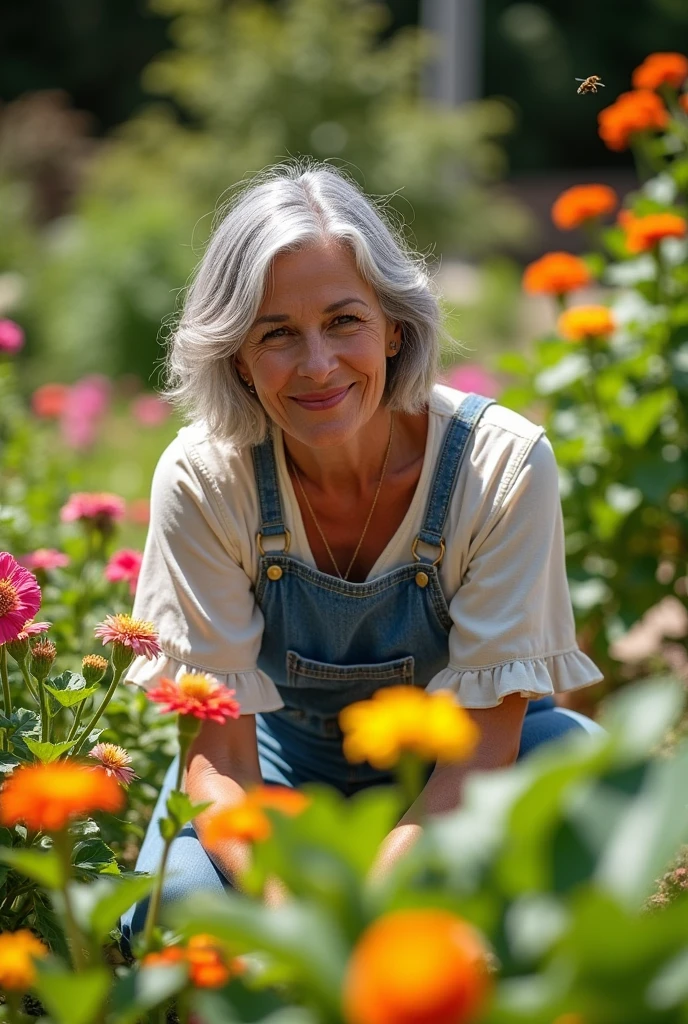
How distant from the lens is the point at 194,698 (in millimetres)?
1189

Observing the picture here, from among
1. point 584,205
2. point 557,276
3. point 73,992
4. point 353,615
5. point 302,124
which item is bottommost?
point 73,992

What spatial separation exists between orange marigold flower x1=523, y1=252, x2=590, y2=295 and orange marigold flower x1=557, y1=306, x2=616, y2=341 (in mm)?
165

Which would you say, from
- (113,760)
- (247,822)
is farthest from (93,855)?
(247,822)

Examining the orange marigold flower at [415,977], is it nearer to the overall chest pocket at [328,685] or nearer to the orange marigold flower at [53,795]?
the orange marigold flower at [53,795]

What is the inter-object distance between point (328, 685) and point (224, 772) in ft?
0.88

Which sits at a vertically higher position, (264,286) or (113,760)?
(264,286)

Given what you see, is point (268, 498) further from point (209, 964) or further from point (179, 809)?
point (209, 964)

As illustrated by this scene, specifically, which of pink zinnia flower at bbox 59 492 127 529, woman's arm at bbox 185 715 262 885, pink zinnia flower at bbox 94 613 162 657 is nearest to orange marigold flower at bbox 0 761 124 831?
pink zinnia flower at bbox 94 613 162 657

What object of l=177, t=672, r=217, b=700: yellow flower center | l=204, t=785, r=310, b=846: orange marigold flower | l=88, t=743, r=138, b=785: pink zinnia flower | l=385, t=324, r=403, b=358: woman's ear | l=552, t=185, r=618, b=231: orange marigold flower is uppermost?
l=552, t=185, r=618, b=231: orange marigold flower

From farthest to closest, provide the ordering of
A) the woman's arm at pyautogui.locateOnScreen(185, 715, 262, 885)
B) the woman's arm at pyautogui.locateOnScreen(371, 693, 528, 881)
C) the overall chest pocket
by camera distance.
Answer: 1. the overall chest pocket
2. the woman's arm at pyautogui.locateOnScreen(185, 715, 262, 885)
3. the woman's arm at pyautogui.locateOnScreen(371, 693, 528, 881)

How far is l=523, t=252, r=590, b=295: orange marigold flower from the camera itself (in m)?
2.90

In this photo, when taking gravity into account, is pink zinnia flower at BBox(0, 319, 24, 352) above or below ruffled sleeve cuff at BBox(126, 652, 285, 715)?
above

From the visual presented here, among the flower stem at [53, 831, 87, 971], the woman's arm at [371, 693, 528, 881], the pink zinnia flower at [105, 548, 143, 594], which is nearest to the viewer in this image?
the flower stem at [53, 831, 87, 971]

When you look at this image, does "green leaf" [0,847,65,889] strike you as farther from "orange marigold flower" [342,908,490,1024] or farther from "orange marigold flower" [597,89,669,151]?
"orange marigold flower" [597,89,669,151]
